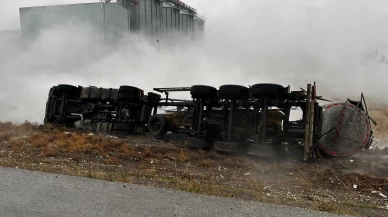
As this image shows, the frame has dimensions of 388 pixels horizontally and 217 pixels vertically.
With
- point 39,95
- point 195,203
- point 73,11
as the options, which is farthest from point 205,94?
point 73,11

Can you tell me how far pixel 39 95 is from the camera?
1798 cm

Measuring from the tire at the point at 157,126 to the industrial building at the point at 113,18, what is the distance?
1605 cm

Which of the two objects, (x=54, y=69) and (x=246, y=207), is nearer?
(x=246, y=207)

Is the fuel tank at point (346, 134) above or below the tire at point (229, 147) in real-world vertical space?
above

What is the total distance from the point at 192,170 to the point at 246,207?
2676 mm

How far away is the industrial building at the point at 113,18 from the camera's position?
77.4 ft

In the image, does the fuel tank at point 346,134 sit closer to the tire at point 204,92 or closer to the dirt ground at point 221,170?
the dirt ground at point 221,170

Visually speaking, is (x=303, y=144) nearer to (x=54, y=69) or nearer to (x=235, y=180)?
(x=235, y=180)

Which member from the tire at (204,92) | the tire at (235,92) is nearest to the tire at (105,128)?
the tire at (204,92)

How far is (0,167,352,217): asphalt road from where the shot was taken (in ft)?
9.66

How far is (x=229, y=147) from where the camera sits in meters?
7.18

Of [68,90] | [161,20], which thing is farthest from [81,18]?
[68,90]

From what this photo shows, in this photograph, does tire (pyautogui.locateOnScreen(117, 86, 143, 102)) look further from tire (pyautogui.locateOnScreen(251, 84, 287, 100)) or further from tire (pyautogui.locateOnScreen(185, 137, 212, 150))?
tire (pyautogui.locateOnScreen(251, 84, 287, 100))

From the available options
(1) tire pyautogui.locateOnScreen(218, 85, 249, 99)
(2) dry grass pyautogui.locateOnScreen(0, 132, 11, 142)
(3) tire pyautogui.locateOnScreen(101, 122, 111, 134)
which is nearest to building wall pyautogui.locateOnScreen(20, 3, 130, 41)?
(3) tire pyautogui.locateOnScreen(101, 122, 111, 134)
